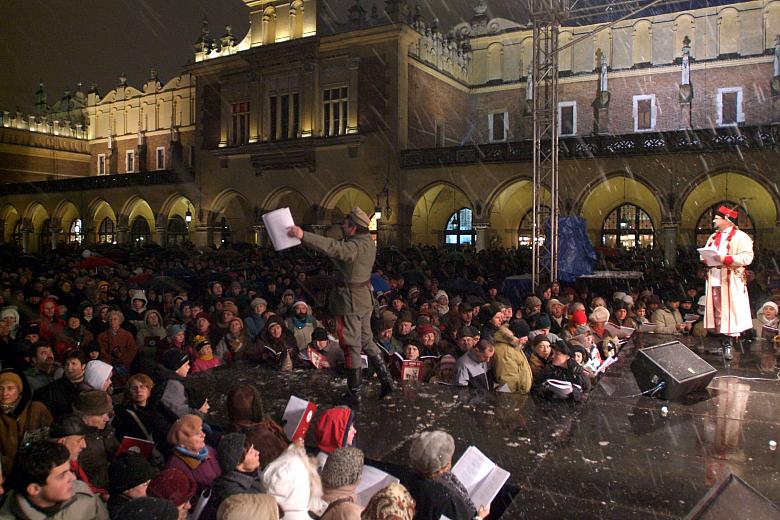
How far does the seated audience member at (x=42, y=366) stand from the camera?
6211 mm

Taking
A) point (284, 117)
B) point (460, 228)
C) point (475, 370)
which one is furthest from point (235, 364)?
point (460, 228)

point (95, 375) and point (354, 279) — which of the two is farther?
point (354, 279)

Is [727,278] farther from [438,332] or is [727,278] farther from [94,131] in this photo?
[94,131]

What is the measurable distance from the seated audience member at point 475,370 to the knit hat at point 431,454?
10.8 ft

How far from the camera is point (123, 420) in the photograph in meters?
5.14

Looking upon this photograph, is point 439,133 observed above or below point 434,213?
above

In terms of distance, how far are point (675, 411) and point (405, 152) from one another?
19841 millimetres

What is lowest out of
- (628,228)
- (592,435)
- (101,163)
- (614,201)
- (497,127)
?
(592,435)

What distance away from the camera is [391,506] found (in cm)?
315

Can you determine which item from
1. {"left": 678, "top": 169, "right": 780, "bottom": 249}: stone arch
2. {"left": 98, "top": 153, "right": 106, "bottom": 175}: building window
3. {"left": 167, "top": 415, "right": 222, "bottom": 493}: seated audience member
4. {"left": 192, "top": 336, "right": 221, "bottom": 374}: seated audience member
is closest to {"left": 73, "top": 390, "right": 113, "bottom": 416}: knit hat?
{"left": 167, "top": 415, "right": 222, "bottom": 493}: seated audience member

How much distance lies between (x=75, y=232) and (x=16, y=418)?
123 ft

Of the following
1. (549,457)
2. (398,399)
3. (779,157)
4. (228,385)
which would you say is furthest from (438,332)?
(779,157)

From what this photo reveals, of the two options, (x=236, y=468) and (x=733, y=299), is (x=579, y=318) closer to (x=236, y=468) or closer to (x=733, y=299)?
(x=733, y=299)

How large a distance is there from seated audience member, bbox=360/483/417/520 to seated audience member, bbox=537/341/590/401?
3800 millimetres
